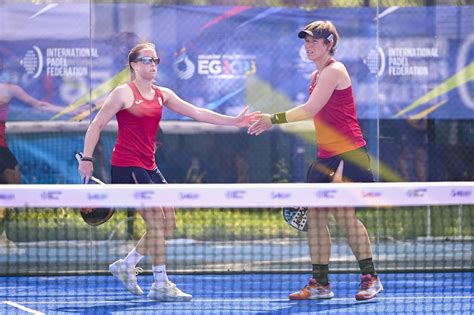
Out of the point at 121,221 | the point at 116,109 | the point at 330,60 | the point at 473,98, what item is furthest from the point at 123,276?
the point at 473,98

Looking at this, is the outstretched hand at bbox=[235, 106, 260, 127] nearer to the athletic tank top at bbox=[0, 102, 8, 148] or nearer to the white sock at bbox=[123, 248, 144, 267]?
the white sock at bbox=[123, 248, 144, 267]

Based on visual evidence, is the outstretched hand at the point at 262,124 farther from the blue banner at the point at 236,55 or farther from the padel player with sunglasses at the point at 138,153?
the blue banner at the point at 236,55

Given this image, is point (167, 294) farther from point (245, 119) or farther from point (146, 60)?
point (146, 60)

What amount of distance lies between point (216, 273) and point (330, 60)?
2.49 metres

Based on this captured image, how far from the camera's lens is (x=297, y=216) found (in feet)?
25.3

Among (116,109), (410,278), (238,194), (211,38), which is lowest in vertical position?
(410,278)

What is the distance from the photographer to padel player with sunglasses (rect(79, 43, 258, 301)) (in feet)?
25.1

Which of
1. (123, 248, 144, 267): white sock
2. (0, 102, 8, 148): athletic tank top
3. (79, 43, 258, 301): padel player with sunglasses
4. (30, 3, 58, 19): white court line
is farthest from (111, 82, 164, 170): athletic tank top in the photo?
(30, 3, 58, 19): white court line

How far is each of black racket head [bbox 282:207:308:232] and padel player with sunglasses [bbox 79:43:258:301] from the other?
0.71 metres

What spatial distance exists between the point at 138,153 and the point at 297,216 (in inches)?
41.8

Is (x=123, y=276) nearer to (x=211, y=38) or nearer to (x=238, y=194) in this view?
(x=238, y=194)

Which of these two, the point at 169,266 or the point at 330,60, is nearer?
the point at 330,60

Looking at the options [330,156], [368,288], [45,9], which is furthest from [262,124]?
[45,9]

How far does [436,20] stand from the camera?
1038cm
